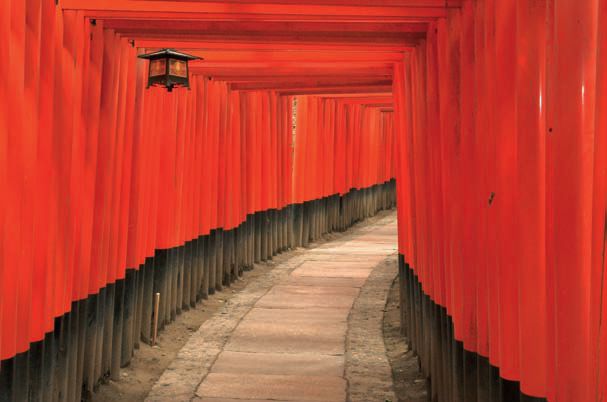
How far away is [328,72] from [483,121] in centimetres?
611

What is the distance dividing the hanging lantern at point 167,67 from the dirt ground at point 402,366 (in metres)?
3.49

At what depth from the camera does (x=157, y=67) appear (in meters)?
7.42

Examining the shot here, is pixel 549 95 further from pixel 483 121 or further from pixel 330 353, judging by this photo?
pixel 330 353

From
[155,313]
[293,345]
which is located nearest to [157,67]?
[155,313]

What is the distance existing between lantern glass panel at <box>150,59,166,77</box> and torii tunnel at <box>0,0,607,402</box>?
251 millimetres

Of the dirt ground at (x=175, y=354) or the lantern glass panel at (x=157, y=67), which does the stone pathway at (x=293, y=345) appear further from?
the lantern glass panel at (x=157, y=67)

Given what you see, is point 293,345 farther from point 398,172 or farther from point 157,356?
point 398,172

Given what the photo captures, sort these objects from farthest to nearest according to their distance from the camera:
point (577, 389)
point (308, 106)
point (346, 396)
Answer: point (308, 106) < point (346, 396) < point (577, 389)

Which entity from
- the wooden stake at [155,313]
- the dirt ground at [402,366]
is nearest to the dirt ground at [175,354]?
the dirt ground at [402,366]

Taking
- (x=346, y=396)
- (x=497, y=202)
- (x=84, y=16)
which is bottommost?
(x=346, y=396)

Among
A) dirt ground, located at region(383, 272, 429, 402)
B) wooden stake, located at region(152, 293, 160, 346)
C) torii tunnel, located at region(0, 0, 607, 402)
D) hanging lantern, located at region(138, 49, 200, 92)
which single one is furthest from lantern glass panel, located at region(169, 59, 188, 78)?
dirt ground, located at region(383, 272, 429, 402)

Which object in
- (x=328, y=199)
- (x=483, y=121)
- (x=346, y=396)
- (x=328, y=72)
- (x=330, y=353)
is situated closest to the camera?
(x=483, y=121)

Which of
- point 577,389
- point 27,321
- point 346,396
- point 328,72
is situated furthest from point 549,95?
point 328,72

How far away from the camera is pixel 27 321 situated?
186 inches
